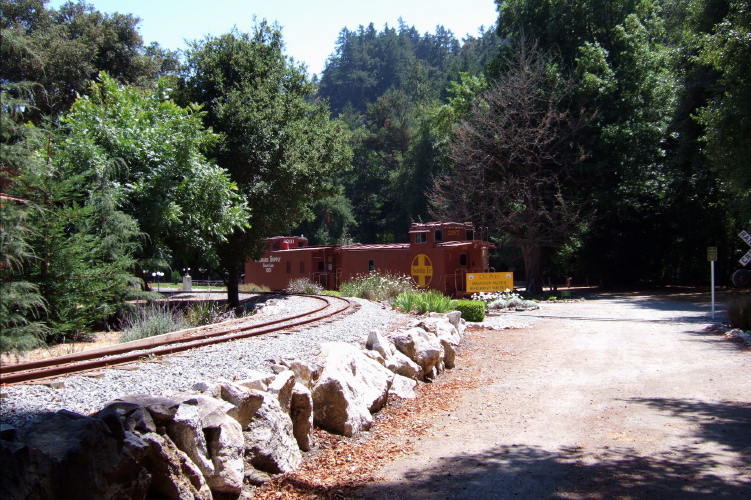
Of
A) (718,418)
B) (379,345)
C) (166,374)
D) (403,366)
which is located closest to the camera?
(166,374)

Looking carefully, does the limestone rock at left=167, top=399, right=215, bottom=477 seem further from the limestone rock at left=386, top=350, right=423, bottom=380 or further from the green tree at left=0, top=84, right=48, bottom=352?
the limestone rock at left=386, top=350, right=423, bottom=380

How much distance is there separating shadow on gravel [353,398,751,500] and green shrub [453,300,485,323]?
35.9 feet

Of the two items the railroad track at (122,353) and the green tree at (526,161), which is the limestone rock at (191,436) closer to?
the railroad track at (122,353)

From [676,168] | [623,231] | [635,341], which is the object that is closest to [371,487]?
[635,341]

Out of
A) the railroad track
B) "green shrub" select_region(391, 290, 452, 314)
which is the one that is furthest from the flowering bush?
the railroad track

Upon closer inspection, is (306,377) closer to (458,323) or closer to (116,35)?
(458,323)

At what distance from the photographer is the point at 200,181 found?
51.5 ft

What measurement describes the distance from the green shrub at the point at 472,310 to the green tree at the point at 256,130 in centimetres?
819

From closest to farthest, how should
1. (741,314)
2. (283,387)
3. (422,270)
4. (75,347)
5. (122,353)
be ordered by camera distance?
(283,387)
(122,353)
(75,347)
(741,314)
(422,270)

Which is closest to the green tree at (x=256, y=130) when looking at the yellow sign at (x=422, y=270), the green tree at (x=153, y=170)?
the green tree at (x=153, y=170)

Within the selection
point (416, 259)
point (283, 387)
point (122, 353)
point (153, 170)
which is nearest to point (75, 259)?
point (122, 353)

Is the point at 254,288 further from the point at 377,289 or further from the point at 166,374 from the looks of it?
the point at 166,374

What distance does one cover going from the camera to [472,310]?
17359 millimetres

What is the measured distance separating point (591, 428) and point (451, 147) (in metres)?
26.6
